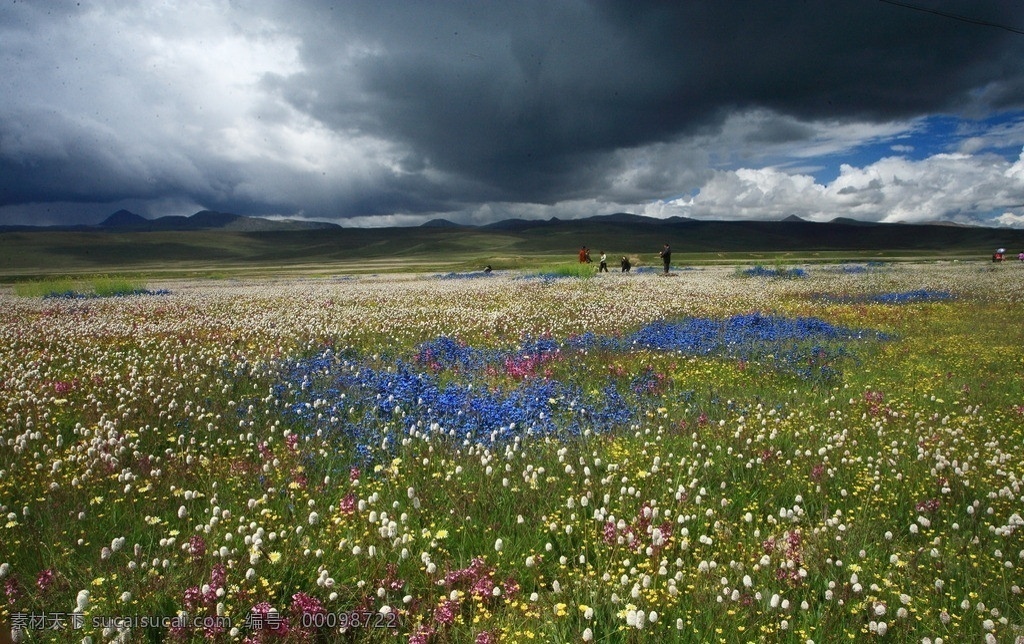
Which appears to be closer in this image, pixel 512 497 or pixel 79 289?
pixel 512 497

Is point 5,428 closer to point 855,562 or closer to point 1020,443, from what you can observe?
point 855,562

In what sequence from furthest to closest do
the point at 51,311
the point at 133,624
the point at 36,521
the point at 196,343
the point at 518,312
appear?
the point at 51,311, the point at 518,312, the point at 196,343, the point at 36,521, the point at 133,624

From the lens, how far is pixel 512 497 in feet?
17.7

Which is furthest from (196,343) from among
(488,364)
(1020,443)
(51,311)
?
(1020,443)

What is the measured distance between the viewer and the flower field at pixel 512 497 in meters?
3.67

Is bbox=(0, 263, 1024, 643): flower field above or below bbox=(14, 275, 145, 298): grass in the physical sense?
below

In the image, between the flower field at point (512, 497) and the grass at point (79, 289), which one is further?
the grass at point (79, 289)

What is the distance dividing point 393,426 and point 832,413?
21.7 ft

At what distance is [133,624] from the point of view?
11.1 ft

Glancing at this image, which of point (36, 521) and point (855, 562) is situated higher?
point (36, 521)

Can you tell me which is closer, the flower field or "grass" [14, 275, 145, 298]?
the flower field

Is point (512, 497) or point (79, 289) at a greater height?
point (79, 289)

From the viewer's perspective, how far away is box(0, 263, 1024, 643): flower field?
3668 mm

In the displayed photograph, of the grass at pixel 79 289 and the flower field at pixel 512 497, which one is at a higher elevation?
the grass at pixel 79 289
